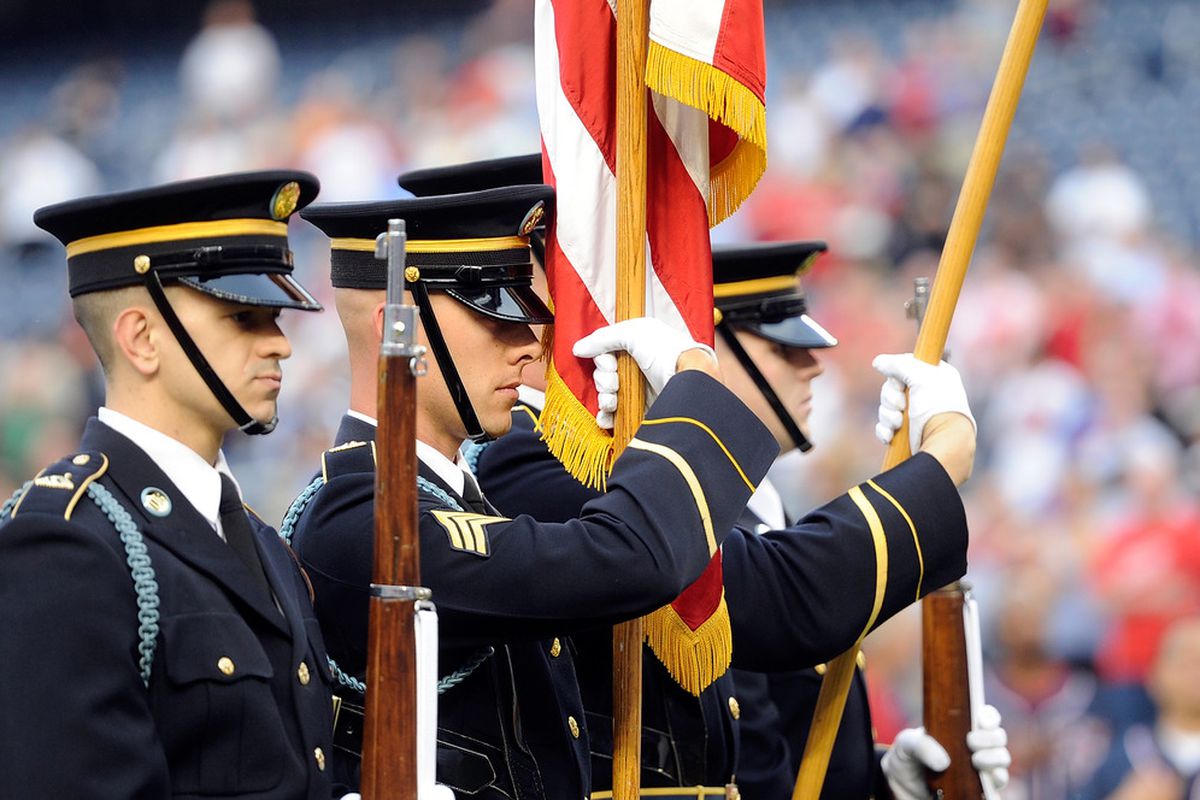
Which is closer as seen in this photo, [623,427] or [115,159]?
[623,427]

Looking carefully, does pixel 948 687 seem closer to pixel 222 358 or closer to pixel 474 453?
pixel 474 453

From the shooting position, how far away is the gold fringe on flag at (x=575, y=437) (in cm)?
294

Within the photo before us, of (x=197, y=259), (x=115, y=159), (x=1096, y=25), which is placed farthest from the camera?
(x=115, y=159)

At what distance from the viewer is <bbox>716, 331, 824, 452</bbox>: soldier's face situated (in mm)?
4027

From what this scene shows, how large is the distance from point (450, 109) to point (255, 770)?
770 centimetres

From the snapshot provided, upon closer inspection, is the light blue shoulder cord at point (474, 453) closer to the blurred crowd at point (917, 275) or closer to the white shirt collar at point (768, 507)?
the white shirt collar at point (768, 507)

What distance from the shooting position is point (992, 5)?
8.41 metres

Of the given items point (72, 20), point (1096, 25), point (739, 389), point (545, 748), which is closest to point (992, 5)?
point (1096, 25)

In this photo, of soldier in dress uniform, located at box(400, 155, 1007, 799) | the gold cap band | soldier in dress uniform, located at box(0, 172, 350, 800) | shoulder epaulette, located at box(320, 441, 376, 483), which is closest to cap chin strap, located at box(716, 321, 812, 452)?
soldier in dress uniform, located at box(400, 155, 1007, 799)

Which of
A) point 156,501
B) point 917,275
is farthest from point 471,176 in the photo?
point 917,275

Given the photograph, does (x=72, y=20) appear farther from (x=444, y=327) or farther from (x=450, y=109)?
(x=444, y=327)

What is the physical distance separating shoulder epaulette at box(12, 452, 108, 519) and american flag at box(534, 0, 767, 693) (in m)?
0.84

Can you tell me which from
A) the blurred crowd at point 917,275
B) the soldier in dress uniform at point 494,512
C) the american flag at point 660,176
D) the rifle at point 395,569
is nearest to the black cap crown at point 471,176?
the american flag at point 660,176

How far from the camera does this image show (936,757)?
11.7 ft
